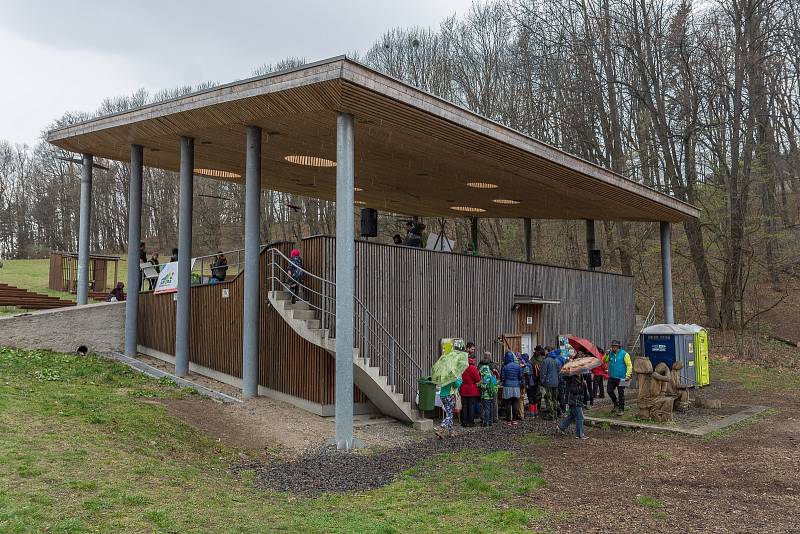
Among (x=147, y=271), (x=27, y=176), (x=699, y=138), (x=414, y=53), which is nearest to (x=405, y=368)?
(x=147, y=271)

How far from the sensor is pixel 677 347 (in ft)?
59.2

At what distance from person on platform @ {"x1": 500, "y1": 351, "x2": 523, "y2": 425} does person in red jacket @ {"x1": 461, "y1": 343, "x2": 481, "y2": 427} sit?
2.59ft

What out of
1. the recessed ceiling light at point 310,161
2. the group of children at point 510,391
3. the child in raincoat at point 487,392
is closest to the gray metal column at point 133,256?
the recessed ceiling light at point 310,161

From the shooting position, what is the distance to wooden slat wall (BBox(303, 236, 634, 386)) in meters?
12.8

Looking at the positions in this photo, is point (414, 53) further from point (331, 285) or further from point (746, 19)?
point (331, 285)

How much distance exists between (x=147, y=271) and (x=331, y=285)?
305 inches

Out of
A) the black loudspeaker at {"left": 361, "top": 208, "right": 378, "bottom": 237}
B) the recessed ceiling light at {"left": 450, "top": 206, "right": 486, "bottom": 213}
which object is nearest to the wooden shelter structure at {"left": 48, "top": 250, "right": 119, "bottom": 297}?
the recessed ceiling light at {"left": 450, "top": 206, "right": 486, "bottom": 213}

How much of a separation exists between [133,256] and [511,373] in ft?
31.1

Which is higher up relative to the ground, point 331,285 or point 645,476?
point 331,285

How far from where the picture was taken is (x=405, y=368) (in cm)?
1332

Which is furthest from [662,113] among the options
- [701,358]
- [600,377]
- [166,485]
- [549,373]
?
[166,485]

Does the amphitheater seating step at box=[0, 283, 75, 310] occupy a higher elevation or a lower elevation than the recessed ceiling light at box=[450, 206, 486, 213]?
lower

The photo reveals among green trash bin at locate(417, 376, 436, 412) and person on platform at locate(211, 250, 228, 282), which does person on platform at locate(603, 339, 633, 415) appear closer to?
green trash bin at locate(417, 376, 436, 412)

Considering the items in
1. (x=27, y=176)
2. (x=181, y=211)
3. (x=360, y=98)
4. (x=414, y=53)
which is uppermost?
(x=414, y=53)
